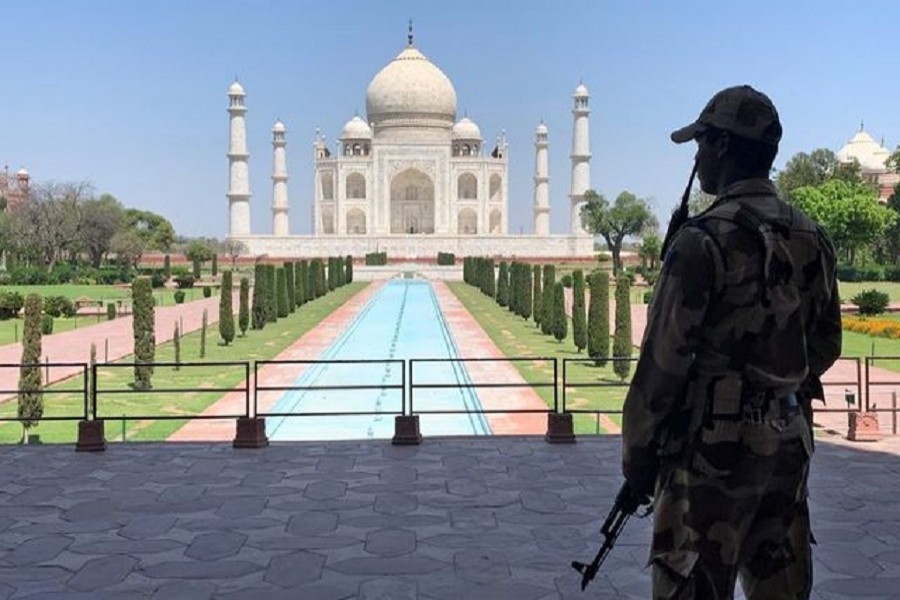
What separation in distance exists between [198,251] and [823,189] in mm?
22068

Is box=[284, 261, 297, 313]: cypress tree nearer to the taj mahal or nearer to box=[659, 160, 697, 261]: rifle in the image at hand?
box=[659, 160, 697, 261]: rifle

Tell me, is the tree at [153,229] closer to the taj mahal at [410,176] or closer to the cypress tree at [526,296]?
the taj mahal at [410,176]

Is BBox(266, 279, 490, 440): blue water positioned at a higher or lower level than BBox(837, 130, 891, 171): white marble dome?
lower

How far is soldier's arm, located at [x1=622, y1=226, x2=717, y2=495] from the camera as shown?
1987 millimetres

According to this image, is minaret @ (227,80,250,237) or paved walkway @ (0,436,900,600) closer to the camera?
paved walkway @ (0,436,900,600)

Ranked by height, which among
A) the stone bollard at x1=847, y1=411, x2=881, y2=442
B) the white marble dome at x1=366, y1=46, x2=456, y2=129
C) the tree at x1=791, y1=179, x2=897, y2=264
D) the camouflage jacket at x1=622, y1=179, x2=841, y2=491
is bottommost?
the stone bollard at x1=847, y1=411, x2=881, y2=442

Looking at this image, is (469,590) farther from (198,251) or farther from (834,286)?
(198,251)

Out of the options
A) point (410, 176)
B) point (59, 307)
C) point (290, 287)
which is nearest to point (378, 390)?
point (59, 307)

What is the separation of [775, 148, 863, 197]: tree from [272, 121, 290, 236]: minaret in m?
24.2

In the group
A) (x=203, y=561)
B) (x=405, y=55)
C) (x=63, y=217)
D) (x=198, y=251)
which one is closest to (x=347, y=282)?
(x=198, y=251)

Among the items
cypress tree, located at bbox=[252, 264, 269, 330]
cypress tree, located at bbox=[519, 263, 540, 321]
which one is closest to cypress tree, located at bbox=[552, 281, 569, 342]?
cypress tree, located at bbox=[519, 263, 540, 321]

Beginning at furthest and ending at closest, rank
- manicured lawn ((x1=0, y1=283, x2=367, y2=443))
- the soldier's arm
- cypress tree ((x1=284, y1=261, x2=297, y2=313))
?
cypress tree ((x1=284, y1=261, x2=297, y2=313)) < manicured lawn ((x1=0, y1=283, x2=367, y2=443)) < the soldier's arm

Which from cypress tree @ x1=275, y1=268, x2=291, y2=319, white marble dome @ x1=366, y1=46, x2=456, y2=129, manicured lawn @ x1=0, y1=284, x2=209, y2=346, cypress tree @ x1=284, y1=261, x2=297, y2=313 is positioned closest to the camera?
manicured lawn @ x1=0, y1=284, x2=209, y2=346

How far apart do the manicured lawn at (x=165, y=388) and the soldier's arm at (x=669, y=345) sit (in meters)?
4.86
